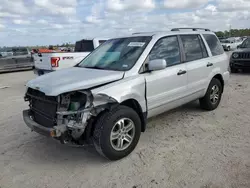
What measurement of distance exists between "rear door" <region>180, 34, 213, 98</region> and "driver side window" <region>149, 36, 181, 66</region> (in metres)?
0.23

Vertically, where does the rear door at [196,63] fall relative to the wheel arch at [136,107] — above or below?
above

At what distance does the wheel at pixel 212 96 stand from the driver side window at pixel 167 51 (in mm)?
1352

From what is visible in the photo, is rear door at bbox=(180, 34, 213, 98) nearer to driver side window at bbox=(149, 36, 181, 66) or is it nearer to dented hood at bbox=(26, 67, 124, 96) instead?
driver side window at bbox=(149, 36, 181, 66)

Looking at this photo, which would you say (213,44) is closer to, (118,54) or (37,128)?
(118,54)

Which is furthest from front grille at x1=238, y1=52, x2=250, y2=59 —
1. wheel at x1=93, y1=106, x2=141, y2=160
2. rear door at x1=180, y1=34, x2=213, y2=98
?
wheel at x1=93, y1=106, x2=141, y2=160

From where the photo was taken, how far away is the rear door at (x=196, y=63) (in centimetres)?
463

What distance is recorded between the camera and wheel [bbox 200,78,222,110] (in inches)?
208

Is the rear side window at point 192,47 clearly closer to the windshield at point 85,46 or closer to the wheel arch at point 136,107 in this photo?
the wheel arch at point 136,107

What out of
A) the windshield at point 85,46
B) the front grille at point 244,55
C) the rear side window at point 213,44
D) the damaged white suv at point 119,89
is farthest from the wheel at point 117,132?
the front grille at point 244,55

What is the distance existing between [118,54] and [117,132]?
148 centimetres

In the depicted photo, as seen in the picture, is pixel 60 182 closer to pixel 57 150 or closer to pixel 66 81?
pixel 57 150

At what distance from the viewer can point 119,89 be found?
3.36 m

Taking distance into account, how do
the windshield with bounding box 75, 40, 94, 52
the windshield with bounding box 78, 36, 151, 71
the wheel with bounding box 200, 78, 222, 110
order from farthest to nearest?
the windshield with bounding box 75, 40, 94, 52
the wheel with bounding box 200, 78, 222, 110
the windshield with bounding box 78, 36, 151, 71

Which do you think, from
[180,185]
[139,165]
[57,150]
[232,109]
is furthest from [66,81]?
[232,109]
